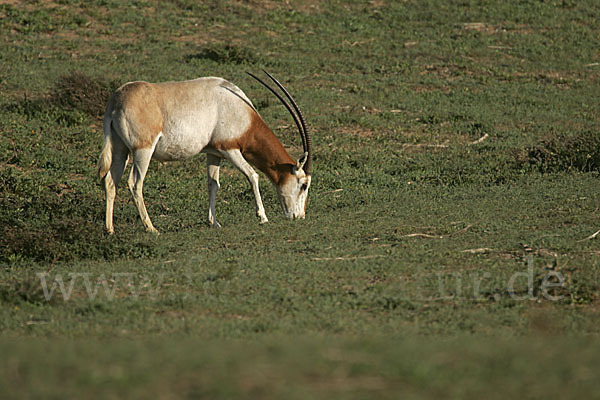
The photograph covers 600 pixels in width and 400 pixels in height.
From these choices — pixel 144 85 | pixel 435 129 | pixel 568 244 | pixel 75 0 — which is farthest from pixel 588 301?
pixel 75 0

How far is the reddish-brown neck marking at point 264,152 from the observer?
1005 cm

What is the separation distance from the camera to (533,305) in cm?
602

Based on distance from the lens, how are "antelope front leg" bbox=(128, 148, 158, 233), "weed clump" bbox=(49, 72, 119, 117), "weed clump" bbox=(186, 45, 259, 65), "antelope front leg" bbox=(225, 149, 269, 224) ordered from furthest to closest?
"weed clump" bbox=(186, 45, 259, 65) → "weed clump" bbox=(49, 72, 119, 117) → "antelope front leg" bbox=(225, 149, 269, 224) → "antelope front leg" bbox=(128, 148, 158, 233)

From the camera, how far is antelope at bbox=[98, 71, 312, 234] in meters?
9.27

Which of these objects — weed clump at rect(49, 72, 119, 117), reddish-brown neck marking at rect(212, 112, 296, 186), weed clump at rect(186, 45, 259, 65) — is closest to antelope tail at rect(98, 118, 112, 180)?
reddish-brown neck marking at rect(212, 112, 296, 186)

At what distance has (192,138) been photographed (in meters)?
9.60

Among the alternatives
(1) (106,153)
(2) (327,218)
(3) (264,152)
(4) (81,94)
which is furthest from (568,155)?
(4) (81,94)

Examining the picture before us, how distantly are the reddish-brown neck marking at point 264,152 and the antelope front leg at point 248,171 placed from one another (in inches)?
5.0

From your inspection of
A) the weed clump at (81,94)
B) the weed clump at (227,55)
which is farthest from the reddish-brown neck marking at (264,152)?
the weed clump at (227,55)

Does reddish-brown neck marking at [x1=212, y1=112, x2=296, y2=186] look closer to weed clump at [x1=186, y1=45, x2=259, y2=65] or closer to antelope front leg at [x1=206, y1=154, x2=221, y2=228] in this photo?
antelope front leg at [x1=206, y1=154, x2=221, y2=228]

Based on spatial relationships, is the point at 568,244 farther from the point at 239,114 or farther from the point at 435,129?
the point at 435,129

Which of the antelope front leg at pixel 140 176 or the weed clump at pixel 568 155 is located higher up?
the antelope front leg at pixel 140 176

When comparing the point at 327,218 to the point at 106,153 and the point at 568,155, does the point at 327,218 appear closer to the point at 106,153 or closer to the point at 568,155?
the point at 106,153

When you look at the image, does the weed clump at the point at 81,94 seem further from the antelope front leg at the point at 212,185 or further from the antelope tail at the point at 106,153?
the antelope tail at the point at 106,153
